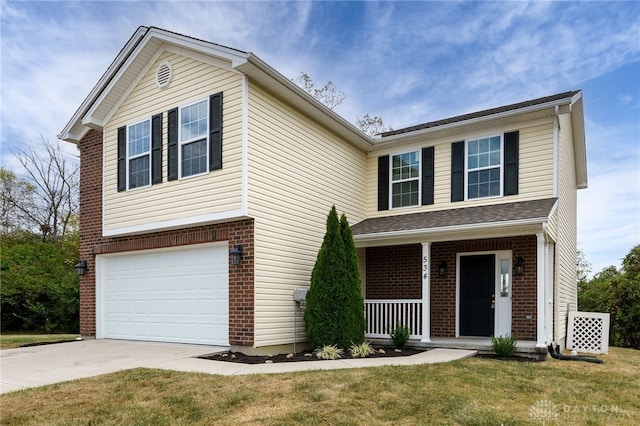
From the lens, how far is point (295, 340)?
9445 mm

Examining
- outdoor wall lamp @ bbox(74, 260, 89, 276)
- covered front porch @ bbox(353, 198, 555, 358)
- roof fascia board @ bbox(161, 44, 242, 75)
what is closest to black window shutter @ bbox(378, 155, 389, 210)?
covered front porch @ bbox(353, 198, 555, 358)

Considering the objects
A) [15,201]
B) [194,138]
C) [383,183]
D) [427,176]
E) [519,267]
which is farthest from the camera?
[15,201]

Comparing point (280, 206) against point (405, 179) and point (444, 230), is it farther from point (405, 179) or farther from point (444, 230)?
point (405, 179)

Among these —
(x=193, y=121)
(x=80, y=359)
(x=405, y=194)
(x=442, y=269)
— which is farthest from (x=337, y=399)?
(x=405, y=194)

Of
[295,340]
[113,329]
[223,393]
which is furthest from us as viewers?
[113,329]

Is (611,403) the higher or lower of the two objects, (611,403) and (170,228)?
the lower

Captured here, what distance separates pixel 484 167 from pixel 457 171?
1.97 ft

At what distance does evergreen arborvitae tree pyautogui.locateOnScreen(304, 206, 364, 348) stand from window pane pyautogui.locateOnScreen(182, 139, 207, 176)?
271 cm

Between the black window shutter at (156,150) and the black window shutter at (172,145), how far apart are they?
0.95 ft

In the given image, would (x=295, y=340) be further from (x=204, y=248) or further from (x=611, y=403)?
(x=611, y=403)

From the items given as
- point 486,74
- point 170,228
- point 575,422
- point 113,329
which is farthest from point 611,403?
point 486,74

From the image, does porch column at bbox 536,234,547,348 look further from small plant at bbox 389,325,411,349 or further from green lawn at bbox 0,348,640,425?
small plant at bbox 389,325,411,349

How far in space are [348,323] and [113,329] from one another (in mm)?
5911

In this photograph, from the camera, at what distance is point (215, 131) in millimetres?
9047
